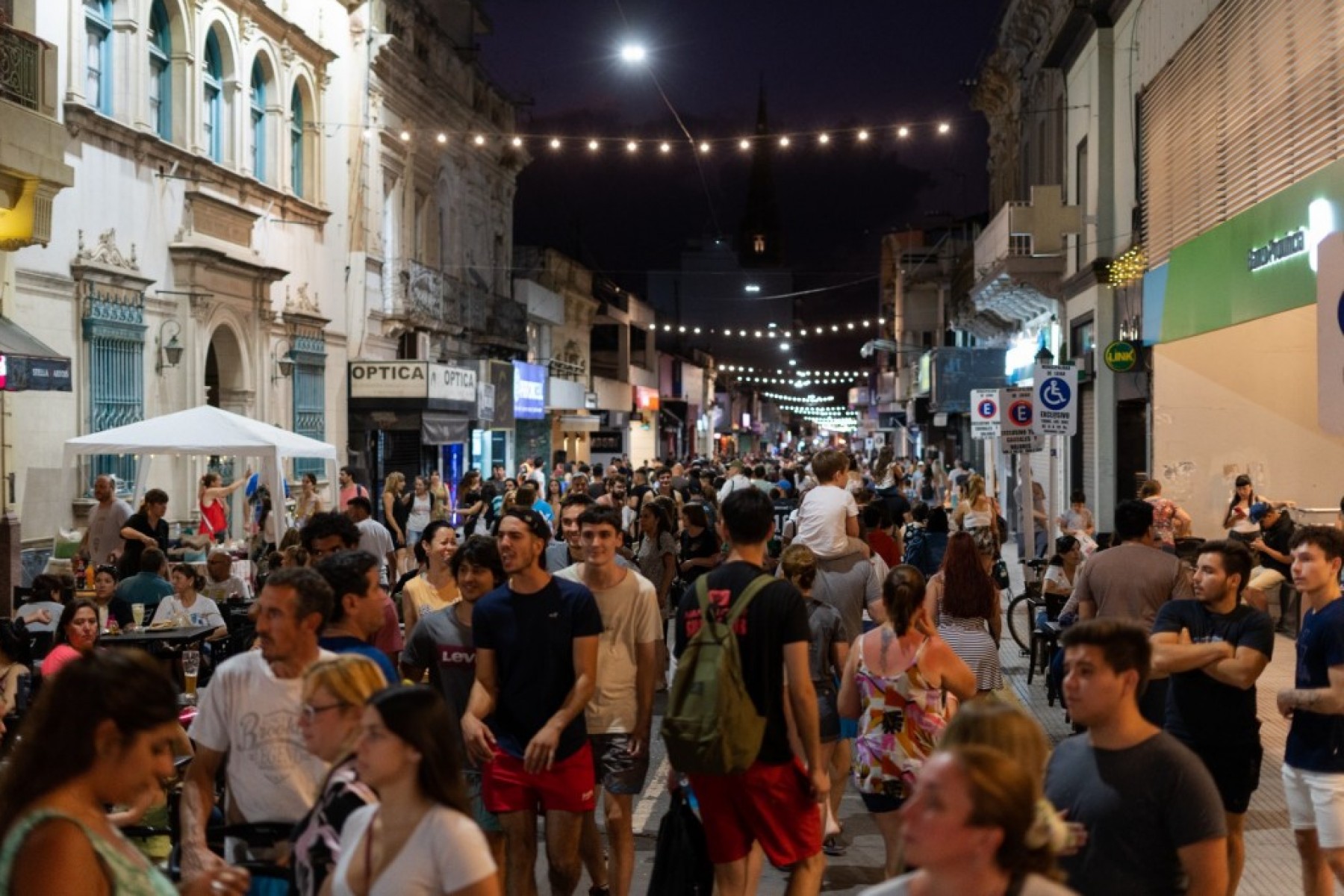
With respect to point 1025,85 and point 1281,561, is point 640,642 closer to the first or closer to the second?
point 1281,561

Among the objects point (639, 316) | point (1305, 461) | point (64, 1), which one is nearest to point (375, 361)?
point (64, 1)

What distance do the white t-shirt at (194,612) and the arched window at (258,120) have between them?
1486 centimetres

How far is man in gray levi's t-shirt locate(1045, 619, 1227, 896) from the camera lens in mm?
4156

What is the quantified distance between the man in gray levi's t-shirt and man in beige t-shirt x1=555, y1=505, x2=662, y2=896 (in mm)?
2868

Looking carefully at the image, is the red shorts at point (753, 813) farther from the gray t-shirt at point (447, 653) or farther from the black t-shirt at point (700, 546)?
the black t-shirt at point (700, 546)

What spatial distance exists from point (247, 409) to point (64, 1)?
791 cm

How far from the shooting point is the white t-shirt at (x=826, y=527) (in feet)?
32.2

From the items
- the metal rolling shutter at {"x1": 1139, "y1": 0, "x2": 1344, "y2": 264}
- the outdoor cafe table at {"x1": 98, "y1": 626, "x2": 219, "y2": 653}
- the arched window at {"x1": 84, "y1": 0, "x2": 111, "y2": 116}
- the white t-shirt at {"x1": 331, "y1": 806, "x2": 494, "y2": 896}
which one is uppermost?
the arched window at {"x1": 84, "y1": 0, "x2": 111, "y2": 116}

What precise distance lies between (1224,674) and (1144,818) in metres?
2.18

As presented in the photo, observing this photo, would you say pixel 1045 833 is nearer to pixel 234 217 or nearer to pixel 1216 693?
pixel 1216 693

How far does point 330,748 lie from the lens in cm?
421

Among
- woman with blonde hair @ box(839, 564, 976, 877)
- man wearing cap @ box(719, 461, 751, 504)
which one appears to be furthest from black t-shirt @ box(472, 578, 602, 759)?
man wearing cap @ box(719, 461, 751, 504)

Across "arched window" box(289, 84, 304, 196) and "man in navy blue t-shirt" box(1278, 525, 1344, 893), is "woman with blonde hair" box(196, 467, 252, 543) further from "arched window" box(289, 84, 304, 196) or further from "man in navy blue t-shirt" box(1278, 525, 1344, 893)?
"man in navy blue t-shirt" box(1278, 525, 1344, 893)

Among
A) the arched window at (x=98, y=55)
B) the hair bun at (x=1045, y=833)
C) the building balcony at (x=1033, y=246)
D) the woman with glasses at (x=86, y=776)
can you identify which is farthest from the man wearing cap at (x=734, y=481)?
the hair bun at (x=1045, y=833)
